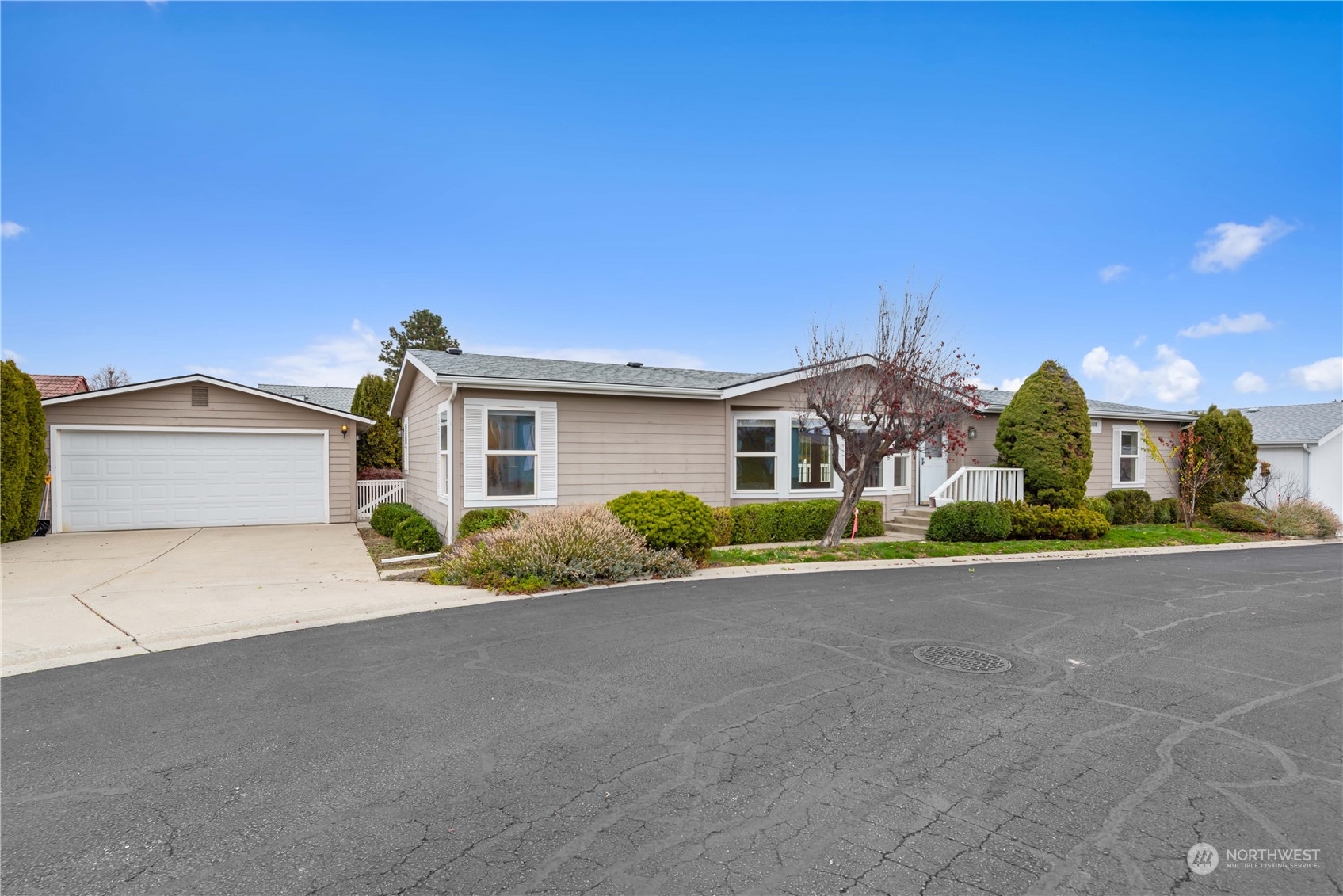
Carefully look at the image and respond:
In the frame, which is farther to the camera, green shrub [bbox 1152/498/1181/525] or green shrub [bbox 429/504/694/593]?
green shrub [bbox 1152/498/1181/525]

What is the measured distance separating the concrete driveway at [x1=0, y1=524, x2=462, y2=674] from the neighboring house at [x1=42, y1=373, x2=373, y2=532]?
2.24 m

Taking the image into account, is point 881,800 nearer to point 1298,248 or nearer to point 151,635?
point 151,635

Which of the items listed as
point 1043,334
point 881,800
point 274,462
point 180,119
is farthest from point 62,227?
point 1043,334

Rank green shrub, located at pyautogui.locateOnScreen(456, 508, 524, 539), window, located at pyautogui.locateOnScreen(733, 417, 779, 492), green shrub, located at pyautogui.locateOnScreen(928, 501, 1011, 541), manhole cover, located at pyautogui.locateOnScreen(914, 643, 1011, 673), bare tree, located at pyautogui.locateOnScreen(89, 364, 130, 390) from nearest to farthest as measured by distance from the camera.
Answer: manhole cover, located at pyautogui.locateOnScreen(914, 643, 1011, 673), green shrub, located at pyautogui.locateOnScreen(456, 508, 524, 539), green shrub, located at pyautogui.locateOnScreen(928, 501, 1011, 541), window, located at pyautogui.locateOnScreen(733, 417, 779, 492), bare tree, located at pyautogui.locateOnScreen(89, 364, 130, 390)

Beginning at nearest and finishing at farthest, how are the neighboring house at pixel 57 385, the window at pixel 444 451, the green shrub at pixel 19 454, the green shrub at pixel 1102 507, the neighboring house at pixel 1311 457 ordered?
the window at pixel 444 451, the green shrub at pixel 19 454, the green shrub at pixel 1102 507, the neighboring house at pixel 57 385, the neighboring house at pixel 1311 457

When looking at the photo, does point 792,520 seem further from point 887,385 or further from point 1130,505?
point 1130,505

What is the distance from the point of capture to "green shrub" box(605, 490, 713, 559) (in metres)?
9.84

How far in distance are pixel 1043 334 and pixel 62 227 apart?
24491 millimetres

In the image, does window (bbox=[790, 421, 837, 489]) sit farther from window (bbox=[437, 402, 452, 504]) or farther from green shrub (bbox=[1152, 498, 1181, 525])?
green shrub (bbox=[1152, 498, 1181, 525])

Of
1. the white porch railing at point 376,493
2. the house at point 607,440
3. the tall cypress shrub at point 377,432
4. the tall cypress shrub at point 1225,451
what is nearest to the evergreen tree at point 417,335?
the tall cypress shrub at point 377,432

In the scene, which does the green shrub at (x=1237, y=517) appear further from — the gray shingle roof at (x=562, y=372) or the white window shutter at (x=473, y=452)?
the white window shutter at (x=473, y=452)

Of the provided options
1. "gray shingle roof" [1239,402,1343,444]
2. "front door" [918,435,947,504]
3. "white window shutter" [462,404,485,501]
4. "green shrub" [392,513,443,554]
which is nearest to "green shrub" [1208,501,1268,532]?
"gray shingle roof" [1239,402,1343,444]

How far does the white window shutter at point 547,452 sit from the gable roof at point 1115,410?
11.6m

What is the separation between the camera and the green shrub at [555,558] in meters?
8.62
